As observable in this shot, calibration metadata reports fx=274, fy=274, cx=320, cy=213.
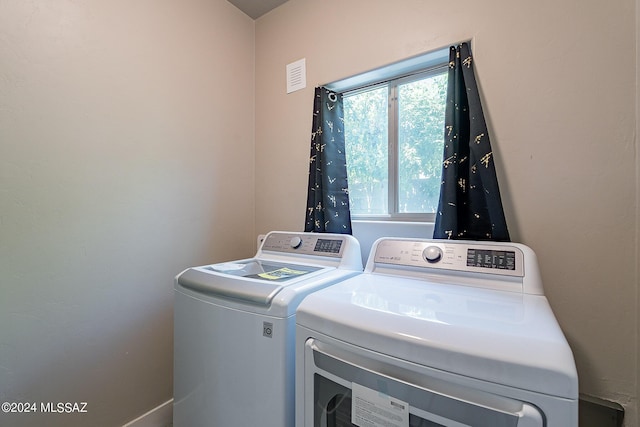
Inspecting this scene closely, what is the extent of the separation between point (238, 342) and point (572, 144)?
1490mm

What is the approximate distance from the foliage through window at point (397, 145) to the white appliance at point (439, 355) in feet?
2.12

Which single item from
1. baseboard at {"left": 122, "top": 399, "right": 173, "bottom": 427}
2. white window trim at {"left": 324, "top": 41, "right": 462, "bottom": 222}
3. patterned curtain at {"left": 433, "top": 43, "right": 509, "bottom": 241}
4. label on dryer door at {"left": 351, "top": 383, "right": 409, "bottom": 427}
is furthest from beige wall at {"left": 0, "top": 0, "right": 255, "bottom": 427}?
patterned curtain at {"left": 433, "top": 43, "right": 509, "bottom": 241}

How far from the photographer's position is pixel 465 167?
1315mm

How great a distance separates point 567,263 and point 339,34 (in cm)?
170

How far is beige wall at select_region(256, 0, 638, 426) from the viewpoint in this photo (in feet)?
3.31

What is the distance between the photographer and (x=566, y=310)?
43.6 inches

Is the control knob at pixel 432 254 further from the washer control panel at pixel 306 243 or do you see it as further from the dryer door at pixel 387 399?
the dryer door at pixel 387 399

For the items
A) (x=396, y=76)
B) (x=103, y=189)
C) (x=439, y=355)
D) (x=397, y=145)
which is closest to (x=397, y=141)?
(x=397, y=145)

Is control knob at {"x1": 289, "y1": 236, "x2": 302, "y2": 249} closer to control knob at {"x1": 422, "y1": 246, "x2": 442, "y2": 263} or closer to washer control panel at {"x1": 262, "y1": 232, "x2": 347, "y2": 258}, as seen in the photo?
washer control panel at {"x1": 262, "y1": 232, "x2": 347, "y2": 258}

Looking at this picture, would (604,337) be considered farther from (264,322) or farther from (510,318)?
(264,322)

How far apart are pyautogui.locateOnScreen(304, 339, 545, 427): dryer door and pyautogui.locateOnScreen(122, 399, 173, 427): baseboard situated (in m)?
1.26

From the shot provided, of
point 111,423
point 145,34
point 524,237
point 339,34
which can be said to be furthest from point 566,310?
point 145,34

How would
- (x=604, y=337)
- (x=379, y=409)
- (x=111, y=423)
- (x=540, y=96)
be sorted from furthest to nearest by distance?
1. (x=111, y=423)
2. (x=540, y=96)
3. (x=604, y=337)
4. (x=379, y=409)

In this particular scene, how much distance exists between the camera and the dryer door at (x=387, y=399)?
55 centimetres
